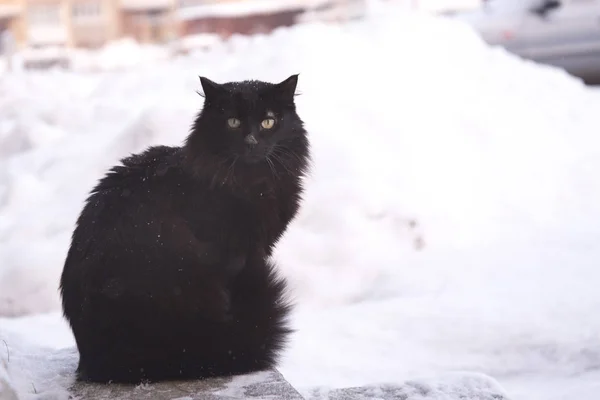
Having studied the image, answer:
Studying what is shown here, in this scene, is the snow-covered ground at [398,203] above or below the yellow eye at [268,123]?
above

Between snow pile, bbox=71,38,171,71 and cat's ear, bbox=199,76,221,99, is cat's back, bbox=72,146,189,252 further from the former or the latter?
snow pile, bbox=71,38,171,71

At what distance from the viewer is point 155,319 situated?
201 centimetres

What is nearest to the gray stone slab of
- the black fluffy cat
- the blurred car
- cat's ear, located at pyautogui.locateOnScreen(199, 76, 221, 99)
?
the black fluffy cat

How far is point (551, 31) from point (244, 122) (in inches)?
260

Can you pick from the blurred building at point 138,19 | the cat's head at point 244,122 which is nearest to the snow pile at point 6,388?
the cat's head at point 244,122

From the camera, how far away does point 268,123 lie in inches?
86.2

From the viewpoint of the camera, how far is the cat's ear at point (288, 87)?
7.29 feet

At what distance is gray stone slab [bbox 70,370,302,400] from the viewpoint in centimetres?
189

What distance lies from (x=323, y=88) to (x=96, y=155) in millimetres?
1673

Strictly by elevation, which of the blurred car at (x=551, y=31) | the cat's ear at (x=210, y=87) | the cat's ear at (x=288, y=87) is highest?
the blurred car at (x=551, y=31)

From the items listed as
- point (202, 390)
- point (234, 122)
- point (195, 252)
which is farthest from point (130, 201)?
point (202, 390)

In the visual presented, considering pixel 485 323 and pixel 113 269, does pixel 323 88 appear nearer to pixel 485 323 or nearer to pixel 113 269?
pixel 485 323

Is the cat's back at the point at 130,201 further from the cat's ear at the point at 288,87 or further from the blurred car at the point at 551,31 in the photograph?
the blurred car at the point at 551,31

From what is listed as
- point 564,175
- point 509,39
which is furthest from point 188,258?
point 509,39
